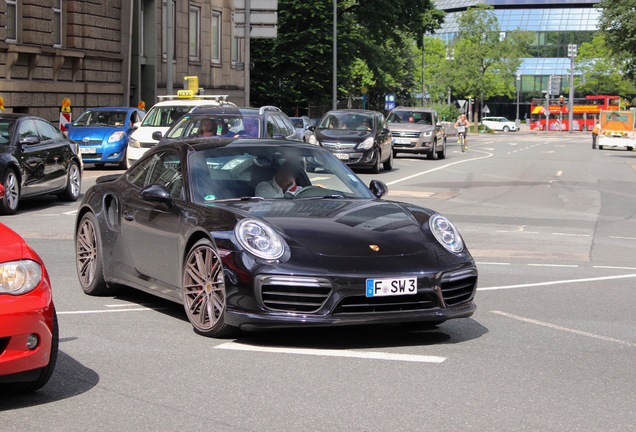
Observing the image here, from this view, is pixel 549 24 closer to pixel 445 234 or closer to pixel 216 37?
pixel 216 37

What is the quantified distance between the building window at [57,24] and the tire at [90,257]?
101ft

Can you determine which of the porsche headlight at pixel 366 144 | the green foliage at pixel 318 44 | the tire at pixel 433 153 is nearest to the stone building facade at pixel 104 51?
the green foliage at pixel 318 44

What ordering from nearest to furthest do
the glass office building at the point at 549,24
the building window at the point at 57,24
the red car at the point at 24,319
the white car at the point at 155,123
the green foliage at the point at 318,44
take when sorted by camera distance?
the red car at the point at 24,319
the white car at the point at 155,123
the building window at the point at 57,24
the green foliage at the point at 318,44
the glass office building at the point at 549,24

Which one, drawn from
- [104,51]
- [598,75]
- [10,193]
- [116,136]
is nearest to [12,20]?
[104,51]

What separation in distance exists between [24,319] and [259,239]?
210 cm

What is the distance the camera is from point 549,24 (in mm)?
135750

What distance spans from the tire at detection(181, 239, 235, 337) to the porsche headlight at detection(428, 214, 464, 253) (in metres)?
1.50

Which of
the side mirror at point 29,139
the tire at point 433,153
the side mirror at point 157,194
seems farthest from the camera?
the tire at point 433,153

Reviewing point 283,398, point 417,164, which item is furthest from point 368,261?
point 417,164

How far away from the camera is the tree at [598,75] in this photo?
388 ft

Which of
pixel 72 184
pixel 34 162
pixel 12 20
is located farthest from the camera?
pixel 12 20

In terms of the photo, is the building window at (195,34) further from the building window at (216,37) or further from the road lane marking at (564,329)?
the road lane marking at (564,329)

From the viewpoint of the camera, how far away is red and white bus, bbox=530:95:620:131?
11831 cm

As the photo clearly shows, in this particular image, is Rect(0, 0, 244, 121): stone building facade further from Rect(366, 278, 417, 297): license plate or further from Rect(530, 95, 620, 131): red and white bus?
Rect(530, 95, 620, 131): red and white bus
